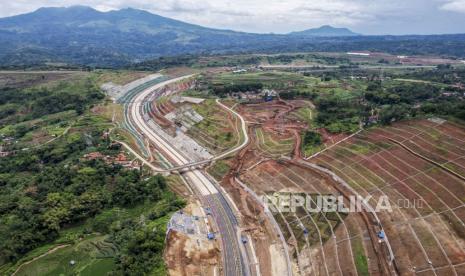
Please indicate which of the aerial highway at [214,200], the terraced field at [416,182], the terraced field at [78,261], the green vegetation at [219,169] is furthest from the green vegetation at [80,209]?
the terraced field at [416,182]

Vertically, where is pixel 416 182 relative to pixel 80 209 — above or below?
above

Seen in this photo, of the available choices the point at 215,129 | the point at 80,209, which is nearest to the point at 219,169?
the point at 215,129

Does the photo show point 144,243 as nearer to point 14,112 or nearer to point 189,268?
point 189,268

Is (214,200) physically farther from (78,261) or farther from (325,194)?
(78,261)

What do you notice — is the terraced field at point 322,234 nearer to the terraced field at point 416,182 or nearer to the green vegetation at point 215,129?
the terraced field at point 416,182

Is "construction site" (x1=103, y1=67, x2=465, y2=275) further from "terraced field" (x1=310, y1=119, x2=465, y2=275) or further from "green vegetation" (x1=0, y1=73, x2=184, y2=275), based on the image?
"green vegetation" (x1=0, y1=73, x2=184, y2=275)

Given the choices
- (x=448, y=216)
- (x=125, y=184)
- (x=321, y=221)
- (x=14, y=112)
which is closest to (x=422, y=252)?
(x=448, y=216)
